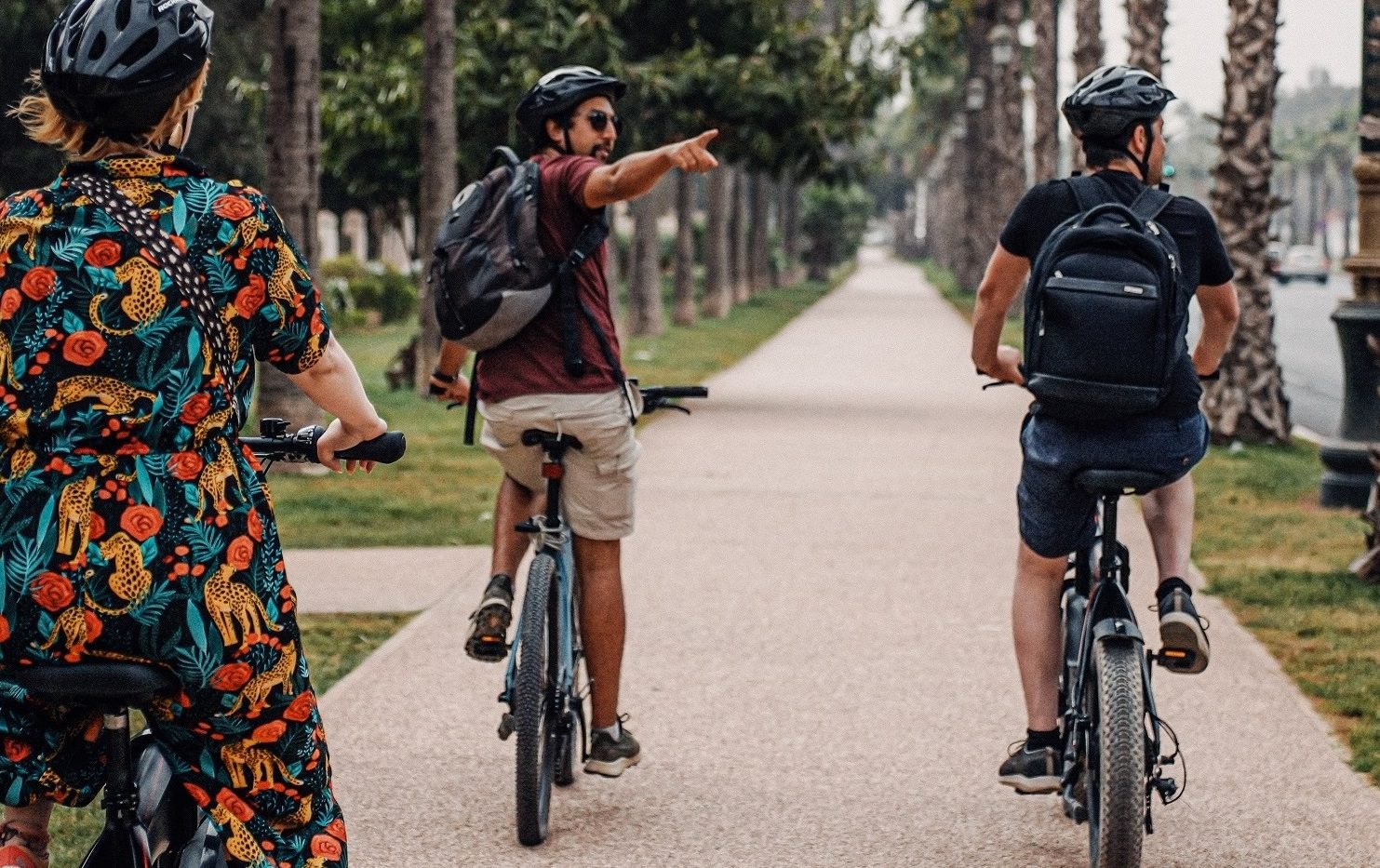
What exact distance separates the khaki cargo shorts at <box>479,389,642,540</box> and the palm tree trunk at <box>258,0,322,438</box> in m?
7.74

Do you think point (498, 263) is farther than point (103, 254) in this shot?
Yes

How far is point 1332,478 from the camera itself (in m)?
11.3

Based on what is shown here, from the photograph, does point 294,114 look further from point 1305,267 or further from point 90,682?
point 1305,267

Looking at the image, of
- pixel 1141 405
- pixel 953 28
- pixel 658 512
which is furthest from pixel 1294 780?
pixel 953 28

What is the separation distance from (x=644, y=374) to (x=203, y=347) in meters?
18.7

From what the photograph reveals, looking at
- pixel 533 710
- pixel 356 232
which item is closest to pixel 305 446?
pixel 533 710

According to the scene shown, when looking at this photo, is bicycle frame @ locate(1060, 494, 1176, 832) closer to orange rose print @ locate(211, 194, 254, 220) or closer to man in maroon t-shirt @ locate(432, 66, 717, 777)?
man in maroon t-shirt @ locate(432, 66, 717, 777)

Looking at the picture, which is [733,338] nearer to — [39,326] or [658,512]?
[658,512]

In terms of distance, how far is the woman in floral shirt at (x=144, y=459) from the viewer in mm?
2834

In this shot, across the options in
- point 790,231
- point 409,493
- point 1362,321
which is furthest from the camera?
point 790,231

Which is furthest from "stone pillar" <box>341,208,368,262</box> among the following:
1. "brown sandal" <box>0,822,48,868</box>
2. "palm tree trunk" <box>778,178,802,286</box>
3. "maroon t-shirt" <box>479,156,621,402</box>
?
"brown sandal" <box>0,822,48,868</box>

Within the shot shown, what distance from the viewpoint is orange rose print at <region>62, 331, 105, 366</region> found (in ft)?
9.38

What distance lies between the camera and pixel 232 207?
2980 millimetres

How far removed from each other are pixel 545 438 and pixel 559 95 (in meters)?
0.85
